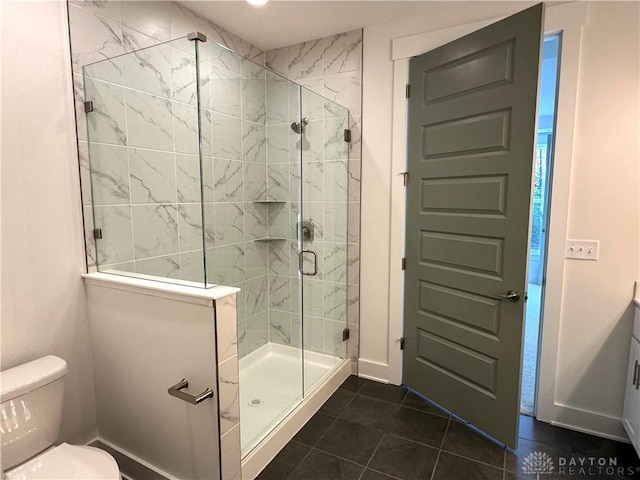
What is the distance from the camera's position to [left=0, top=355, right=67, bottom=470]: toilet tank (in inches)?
55.1

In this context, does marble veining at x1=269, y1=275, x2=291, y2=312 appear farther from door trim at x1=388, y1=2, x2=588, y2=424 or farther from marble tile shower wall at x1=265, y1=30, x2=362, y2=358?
door trim at x1=388, y1=2, x2=588, y2=424

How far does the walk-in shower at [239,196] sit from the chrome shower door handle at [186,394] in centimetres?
13

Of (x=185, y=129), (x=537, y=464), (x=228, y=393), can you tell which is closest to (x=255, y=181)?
(x=185, y=129)

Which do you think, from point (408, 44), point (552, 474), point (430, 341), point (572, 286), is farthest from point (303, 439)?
point (408, 44)

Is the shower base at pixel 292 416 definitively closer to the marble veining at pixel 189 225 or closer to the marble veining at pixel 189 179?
the marble veining at pixel 189 225

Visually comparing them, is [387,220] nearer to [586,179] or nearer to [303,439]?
[586,179]

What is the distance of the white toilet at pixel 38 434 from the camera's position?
1394 mm

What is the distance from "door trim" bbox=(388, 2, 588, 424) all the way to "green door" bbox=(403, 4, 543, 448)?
85 millimetres

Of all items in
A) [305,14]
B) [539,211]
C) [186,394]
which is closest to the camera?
[186,394]

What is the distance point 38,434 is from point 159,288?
0.76 m

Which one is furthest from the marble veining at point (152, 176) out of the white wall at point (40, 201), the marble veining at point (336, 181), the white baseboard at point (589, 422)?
the white baseboard at point (589, 422)

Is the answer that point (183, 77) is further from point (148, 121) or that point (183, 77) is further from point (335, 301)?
point (335, 301)

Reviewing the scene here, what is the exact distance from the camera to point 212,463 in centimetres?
162

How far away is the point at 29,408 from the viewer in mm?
1465
